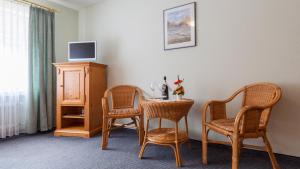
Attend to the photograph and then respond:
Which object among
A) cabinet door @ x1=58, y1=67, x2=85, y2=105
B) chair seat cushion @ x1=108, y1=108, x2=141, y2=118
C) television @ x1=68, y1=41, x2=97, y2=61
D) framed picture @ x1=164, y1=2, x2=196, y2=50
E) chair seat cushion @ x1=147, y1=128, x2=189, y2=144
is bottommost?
chair seat cushion @ x1=147, y1=128, x2=189, y2=144

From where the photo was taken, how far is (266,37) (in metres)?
2.15

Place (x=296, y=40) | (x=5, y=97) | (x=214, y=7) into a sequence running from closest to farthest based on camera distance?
(x=296, y=40)
(x=214, y=7)
(x=5, y=97)

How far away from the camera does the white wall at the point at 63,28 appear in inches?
143

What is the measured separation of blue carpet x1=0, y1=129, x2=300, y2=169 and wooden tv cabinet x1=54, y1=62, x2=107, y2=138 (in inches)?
11.4

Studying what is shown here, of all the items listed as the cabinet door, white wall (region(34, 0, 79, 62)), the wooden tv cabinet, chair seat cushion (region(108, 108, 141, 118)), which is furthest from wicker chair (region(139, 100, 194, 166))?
white wall (region(34, 0, 79, 62))

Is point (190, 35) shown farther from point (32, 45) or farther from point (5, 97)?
point (5, 97)

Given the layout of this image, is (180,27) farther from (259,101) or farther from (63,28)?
(63,28)

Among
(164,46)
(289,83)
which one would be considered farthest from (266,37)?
(164,46)

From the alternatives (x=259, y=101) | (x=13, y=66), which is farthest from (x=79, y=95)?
(x=259, y=101)

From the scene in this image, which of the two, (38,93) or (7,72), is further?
(38,93)

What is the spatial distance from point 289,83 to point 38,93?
3.59 metres

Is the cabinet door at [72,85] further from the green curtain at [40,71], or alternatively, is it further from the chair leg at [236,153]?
the chair leg at [236,153]

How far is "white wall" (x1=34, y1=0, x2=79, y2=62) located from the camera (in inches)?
143

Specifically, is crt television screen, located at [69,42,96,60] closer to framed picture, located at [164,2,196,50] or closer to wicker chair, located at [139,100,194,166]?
framed picture, located at [164,2,196,50]
